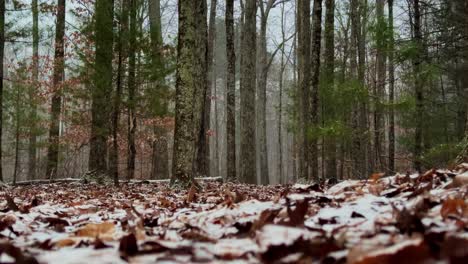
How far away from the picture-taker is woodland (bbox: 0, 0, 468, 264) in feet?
4.42

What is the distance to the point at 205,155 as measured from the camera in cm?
1502

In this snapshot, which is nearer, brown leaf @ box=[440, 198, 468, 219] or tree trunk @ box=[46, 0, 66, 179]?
brown leaf @ box=[440, 198, 468, 219]

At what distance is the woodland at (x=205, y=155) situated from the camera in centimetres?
135

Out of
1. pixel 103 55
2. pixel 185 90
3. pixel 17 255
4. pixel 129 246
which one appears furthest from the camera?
pixel 103 55

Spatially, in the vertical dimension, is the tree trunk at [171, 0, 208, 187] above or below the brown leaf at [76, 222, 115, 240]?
above

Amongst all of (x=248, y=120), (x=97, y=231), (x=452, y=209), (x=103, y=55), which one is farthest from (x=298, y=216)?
(x=248, y=120)

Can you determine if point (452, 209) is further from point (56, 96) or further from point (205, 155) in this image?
point (56, 96)

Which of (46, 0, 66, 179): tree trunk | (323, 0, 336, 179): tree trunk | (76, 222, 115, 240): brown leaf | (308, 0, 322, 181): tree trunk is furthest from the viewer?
(46, 0, 66, 179): tree trunk

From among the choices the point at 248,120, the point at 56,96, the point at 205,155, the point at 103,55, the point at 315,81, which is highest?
the point at 103,55

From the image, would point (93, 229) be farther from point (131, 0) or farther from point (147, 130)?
point (147, 130)

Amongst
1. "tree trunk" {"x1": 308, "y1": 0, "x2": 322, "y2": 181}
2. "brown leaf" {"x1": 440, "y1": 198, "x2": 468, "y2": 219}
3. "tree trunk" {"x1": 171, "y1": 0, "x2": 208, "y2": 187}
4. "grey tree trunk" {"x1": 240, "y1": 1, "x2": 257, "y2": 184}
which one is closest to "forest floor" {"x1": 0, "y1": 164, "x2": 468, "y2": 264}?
"brown leaf" {"x1": 440, "y1": 198, "x2": 468, "y2": 219}

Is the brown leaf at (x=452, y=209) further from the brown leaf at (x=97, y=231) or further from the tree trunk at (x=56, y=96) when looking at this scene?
the tree trunk at (x=56, y=96)

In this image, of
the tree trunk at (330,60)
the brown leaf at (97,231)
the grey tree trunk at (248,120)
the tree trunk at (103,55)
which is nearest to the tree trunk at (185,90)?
the tree trunk at (103,55)

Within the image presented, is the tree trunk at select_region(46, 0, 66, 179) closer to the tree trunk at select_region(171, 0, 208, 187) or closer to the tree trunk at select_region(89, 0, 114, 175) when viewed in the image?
the tree trunk at select_region(89, 0, 114, 175)
